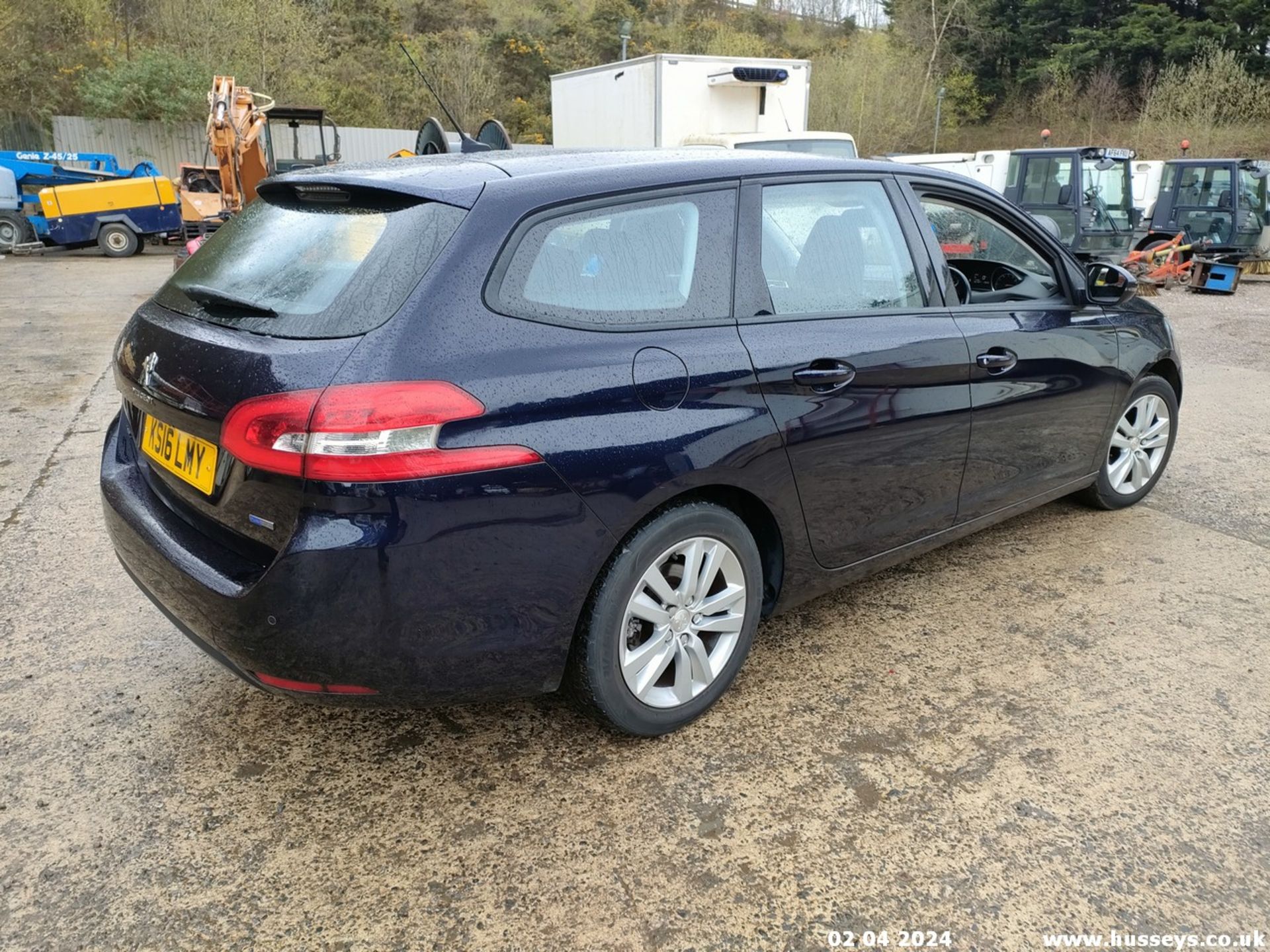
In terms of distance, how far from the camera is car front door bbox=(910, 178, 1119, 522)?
333 centimetres

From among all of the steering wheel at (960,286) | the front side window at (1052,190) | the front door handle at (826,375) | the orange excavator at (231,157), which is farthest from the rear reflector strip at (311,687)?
the front side window at (1052,190)

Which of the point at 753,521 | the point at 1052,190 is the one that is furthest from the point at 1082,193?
the point at 753,521

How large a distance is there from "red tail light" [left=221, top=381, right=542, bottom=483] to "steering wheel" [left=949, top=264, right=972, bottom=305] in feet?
6.62

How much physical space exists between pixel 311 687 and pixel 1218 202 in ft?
58.2

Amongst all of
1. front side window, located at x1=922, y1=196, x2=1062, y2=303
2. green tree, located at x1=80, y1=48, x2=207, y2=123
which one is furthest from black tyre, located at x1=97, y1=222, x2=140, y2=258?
front side window, located at x1=922, y1=196, x2=1062, y2=303

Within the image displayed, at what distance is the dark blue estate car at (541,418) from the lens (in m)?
2.09

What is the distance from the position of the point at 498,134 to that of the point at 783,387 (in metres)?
2.10

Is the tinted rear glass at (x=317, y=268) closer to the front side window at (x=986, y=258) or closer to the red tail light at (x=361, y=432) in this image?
the red tail light at (x=361, y=432)

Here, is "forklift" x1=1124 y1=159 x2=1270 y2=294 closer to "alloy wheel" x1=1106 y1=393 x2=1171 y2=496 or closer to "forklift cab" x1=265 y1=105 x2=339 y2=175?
"alloy wheel" x1=1106 y1=393 x2=1171 y2=496

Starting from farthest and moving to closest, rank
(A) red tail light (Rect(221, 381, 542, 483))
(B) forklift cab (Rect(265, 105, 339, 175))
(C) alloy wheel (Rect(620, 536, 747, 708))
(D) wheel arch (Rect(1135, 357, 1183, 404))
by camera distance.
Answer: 1. (B) forklift cab (Rect(265, 105, 339, 175))
2. (D) wheel arch (Rect(1135, 357, 1183, 404))
3. (C) alloy wheel (Rect(620, 536, 747, 708))
4. (A) red tail light (Rect(221, 381, 542, 483))

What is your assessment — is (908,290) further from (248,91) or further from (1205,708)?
(248,91)

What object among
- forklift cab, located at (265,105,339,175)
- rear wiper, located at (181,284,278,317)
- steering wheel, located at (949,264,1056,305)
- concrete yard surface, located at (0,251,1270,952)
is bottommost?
concrete yard surface, located at (0,251,1270,952)

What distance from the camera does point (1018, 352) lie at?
11.3 ft

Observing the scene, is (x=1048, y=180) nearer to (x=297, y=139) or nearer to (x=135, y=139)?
(x=297, y=139)
